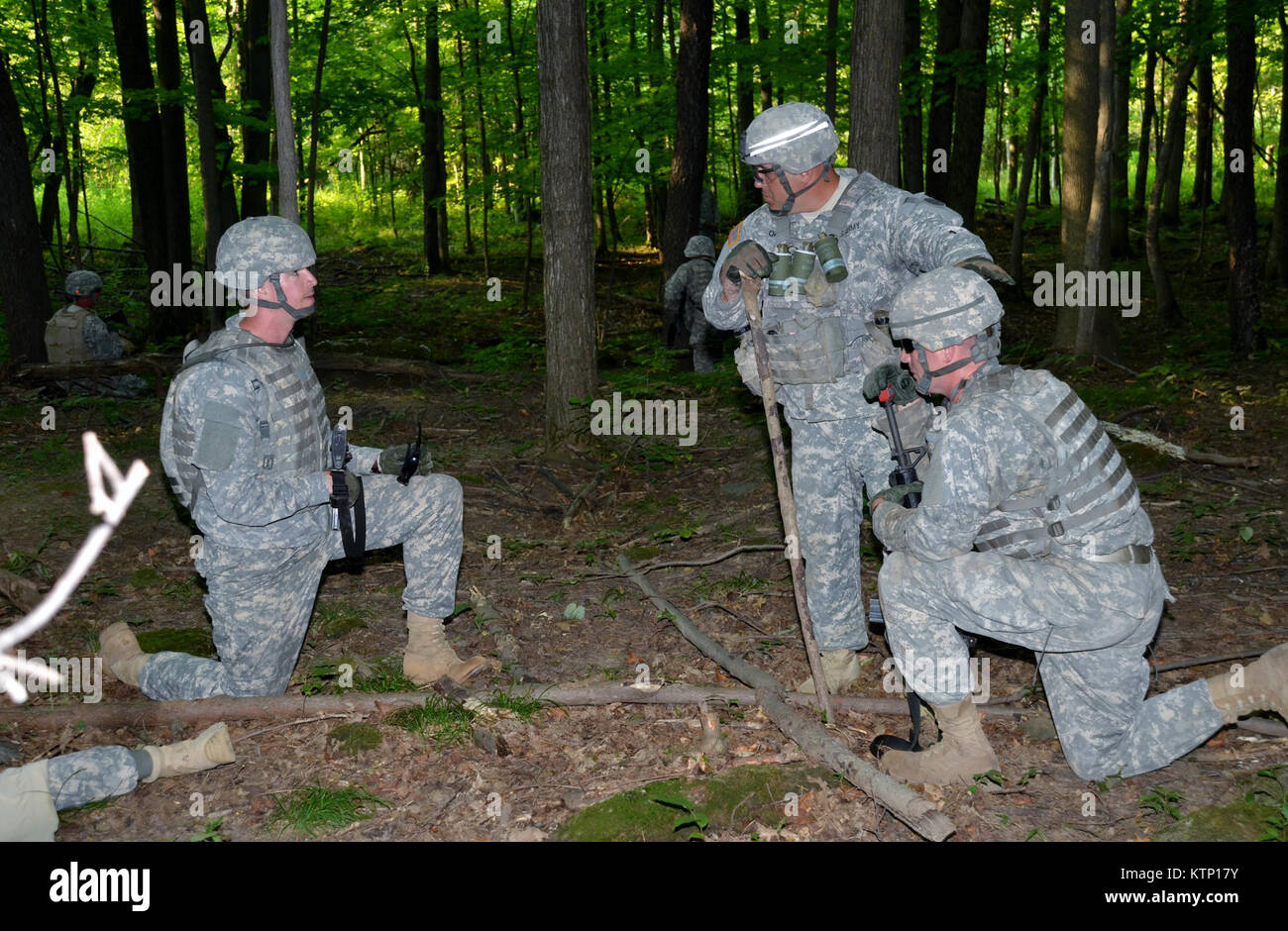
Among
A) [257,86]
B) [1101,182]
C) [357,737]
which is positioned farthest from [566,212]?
[257,86]

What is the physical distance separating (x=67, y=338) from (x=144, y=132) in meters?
5.09

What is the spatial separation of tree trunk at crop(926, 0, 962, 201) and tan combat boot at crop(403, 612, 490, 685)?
1150cm

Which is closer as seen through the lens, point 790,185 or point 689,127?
point 790,185

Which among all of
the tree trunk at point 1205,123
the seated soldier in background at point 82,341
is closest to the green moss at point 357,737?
the seated soldier in background at point 82,341

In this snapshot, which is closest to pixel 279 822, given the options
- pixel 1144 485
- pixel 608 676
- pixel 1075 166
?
pixel 608 676

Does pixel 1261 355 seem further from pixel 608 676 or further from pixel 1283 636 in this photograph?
pixel 608 676

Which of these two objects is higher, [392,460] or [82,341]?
[82,341]

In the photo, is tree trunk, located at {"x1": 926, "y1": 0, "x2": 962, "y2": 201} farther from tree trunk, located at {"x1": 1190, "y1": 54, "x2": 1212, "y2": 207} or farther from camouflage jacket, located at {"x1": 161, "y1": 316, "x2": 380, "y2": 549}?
camouflage jacket, located at {"x1": 161, "y1": 316, "x2": 380, "y2": 549}

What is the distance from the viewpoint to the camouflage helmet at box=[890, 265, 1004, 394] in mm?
3615

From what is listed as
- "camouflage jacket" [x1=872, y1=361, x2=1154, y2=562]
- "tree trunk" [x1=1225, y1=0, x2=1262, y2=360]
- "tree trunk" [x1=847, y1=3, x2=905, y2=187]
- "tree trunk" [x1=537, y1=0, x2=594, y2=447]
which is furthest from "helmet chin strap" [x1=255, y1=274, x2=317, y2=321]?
"tree trunk" [x1=1225, y1=0, x2=1262, y2=360]

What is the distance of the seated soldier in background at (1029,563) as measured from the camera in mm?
3562

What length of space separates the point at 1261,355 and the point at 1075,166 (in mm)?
3287

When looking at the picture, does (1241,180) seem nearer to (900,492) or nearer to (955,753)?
(900,492)

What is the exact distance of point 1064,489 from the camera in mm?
3619
